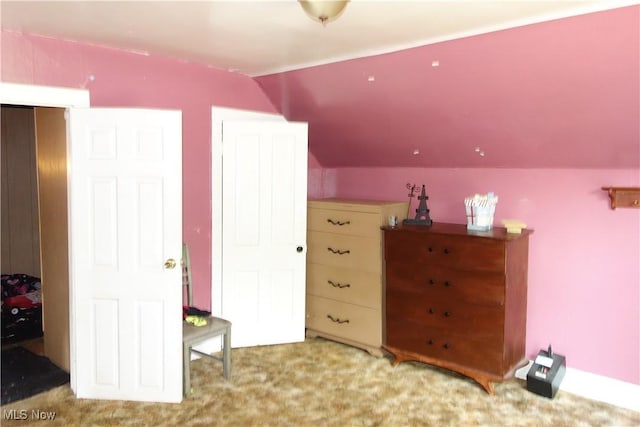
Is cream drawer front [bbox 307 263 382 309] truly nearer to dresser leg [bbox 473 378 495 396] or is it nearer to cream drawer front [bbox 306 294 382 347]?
cream drawer front [bbox 306 294 382 347]

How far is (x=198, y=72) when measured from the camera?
3.57 m

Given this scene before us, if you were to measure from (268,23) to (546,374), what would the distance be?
8.94 ft

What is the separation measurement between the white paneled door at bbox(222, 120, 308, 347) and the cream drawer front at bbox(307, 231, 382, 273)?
152mm

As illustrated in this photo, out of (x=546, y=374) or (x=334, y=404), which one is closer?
(x=334, y=404)

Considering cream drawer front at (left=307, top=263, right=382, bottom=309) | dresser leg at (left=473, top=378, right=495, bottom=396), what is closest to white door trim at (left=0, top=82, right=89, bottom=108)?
cream drawer front at (left=307, top=263, right=382, bottom=309)

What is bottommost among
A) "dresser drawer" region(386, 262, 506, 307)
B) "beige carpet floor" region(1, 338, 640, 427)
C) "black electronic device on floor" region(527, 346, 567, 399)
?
"beige carpet floor" region(1, 338, 640, 427)

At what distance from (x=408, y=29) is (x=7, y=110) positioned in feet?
13.2

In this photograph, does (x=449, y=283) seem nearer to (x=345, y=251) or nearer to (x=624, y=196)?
(x=345, y=251)

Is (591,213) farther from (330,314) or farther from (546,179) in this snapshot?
(330,314)

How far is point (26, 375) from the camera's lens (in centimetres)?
328

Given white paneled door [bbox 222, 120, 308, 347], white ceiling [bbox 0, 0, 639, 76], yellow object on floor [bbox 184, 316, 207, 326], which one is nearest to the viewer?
white ceiling [bbox 0, 0, 639, 76]

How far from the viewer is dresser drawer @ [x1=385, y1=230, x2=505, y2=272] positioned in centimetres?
308

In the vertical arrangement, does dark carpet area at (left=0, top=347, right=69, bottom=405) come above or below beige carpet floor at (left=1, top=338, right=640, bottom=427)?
above

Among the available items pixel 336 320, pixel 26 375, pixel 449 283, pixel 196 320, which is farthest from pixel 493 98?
pixel 26 375
